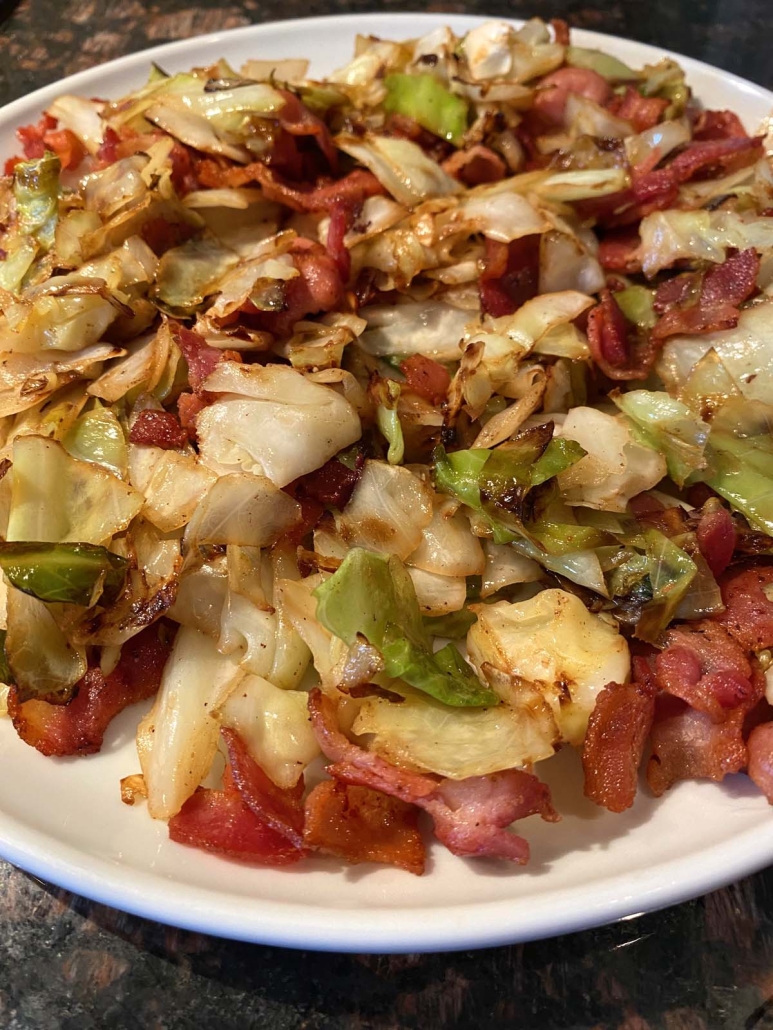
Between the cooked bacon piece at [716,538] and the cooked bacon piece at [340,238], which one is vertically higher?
the cooked bacon piece at [340,238]

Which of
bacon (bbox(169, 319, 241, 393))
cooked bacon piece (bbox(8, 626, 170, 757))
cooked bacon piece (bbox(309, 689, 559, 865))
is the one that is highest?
bacon (bbox(169, 319, 241, 393))

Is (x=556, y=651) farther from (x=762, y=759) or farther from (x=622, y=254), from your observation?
(x=622, y=254)

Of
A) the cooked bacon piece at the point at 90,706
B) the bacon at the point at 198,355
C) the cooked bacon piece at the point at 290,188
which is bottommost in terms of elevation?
the cooked bacon piece at the point at 90,706

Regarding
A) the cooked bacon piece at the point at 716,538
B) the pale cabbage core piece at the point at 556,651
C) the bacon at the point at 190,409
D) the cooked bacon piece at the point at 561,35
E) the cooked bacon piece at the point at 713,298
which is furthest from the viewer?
the cooked bacon piece at the point at 561,35

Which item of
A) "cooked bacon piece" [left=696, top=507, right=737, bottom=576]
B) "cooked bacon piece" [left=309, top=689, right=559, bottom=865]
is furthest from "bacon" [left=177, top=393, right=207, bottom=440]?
"cooked bacon piece" [left=696, top=507, right=737, bottom=576]

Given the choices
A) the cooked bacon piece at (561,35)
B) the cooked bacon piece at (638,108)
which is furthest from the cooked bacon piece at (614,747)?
the cooked bacon piece at (561,35)

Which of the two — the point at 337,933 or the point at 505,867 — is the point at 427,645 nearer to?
the point at 505,867

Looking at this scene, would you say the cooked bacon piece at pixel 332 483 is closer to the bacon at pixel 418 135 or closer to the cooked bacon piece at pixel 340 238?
the cooked bacon piece at pixel 340 238

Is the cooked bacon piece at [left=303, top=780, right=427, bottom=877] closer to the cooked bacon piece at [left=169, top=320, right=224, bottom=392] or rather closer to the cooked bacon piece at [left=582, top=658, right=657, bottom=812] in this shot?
the cooked bacon piece at [left=582, top=658, right=657, bottom=812]
